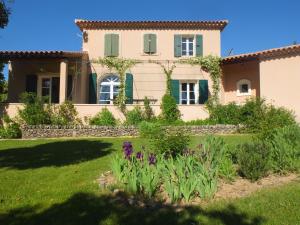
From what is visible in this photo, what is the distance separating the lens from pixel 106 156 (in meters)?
8.76

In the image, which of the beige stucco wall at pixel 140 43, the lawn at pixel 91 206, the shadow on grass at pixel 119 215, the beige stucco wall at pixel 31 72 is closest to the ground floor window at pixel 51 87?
the beige stucco wall at pixel 31 72

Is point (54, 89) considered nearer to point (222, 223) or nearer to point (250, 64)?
point (250, 64)

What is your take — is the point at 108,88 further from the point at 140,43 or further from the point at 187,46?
the point at 187,46

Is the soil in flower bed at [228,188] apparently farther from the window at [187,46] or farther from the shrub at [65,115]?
the window at [187,46]

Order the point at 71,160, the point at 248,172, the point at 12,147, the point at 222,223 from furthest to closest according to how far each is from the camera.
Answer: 1. the point at 12,147
2. the point at 71,160
3. the point at 248,172
4. the point at 222,223

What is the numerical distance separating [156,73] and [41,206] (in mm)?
15052

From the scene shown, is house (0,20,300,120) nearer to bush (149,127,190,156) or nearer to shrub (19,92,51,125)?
shrub (19,92,51,125)

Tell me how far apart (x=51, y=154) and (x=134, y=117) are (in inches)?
273

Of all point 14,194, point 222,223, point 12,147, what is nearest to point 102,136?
point 12,147

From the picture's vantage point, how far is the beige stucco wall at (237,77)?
18.6m

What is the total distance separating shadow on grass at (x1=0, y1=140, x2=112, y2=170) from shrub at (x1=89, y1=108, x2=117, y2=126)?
13.8ft

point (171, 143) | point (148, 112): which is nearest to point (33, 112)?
point (148, 112)

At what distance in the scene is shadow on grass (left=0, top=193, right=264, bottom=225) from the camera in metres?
3.92

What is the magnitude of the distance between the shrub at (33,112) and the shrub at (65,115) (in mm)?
289
